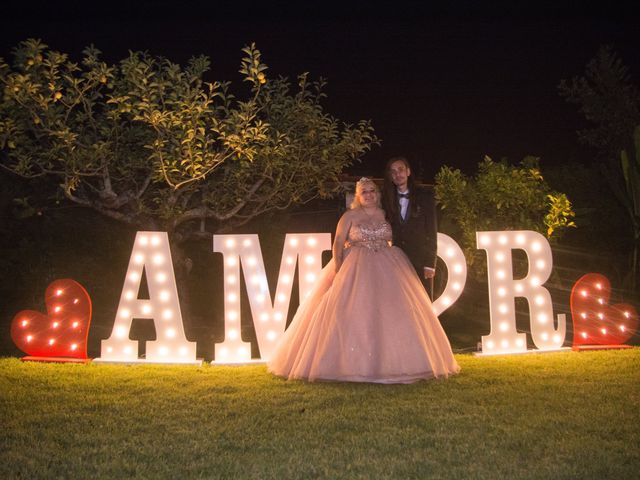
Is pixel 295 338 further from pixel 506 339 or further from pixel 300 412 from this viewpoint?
pixel 506 339

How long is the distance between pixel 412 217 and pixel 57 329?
4.56 metres

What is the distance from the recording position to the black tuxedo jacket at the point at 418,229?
7.77 m

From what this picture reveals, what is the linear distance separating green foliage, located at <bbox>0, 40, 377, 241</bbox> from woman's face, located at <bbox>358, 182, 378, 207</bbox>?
1449 millimetres

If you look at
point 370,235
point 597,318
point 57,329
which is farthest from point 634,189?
point 57,329

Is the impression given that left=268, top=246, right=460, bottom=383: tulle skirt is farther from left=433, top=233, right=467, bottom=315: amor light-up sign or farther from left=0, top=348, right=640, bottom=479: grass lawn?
left=433, top=233, right=467, bottom=315: amor light-up sign

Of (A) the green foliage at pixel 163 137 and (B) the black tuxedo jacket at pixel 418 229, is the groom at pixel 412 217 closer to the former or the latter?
(B) the black tuxedo jacket at pixel 418 229

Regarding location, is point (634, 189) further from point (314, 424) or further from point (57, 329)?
point (57, 329)

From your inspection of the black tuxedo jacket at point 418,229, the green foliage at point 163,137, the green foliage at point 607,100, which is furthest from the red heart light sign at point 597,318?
the green foliage at point 607,100

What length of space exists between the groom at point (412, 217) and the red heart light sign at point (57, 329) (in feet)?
12.8

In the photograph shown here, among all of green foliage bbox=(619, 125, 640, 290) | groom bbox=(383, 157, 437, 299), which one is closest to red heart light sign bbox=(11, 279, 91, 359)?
groom bbox=(383, 157, 437, 299)

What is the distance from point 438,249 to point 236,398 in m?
3.59

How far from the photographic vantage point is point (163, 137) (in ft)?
27.3

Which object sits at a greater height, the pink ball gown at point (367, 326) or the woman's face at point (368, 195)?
the woman's face at point (368, 195)

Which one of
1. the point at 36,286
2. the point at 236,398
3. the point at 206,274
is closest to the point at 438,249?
the point at 236,398
